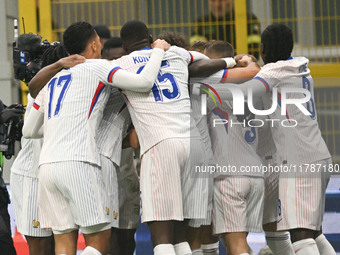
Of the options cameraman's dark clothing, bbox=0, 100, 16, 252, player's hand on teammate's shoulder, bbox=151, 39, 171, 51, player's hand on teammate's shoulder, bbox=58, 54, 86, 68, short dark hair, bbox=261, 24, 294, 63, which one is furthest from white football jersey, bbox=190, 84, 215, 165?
cameraman's dark clothing, bbox=0, 100, 16, 252

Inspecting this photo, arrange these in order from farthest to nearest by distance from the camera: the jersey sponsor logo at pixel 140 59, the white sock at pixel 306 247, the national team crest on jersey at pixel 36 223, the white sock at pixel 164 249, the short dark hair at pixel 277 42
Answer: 1. the national team crest on jersey at pixel 36 223
2. the short dark hair at pixel 277 42
3. the white sock at pixel 306 247
4. the jersey sponsor logo at pixel 140 59
5. the white sock at pixel 164 249

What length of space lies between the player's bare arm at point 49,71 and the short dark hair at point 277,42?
1332 mm

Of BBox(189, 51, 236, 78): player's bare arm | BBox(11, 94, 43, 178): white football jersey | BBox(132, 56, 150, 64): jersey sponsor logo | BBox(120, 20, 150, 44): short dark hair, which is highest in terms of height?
BBox(120, 20, 150, 44): short dark hair

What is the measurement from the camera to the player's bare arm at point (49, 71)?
5910mm

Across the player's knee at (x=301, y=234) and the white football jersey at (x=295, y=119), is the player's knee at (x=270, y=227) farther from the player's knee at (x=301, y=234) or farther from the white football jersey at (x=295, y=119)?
the white football jersey at (x=295, y=119)

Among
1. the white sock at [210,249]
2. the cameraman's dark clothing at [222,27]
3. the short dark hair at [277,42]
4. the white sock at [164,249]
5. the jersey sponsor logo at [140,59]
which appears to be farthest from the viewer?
the cameraman's dark clothing at [222,27]

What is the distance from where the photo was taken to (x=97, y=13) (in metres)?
9.99

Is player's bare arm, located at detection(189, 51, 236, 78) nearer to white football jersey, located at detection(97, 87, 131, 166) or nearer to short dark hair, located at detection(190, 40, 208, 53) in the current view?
white football jersey, located at detection(97, 87, 131, 166)

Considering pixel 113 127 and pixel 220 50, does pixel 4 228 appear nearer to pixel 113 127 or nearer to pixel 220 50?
pixel 113 127

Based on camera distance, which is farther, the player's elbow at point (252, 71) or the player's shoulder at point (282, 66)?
the player's elbow at point (252, 71)

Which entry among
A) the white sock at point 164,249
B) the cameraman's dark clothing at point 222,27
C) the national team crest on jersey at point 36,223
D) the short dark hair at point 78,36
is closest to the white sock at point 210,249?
the white sock at point 164,249

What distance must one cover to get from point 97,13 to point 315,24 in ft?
7.94

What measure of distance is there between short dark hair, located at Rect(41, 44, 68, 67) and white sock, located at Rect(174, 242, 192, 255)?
1703 millimetres

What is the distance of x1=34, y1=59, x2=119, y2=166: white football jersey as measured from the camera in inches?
226
